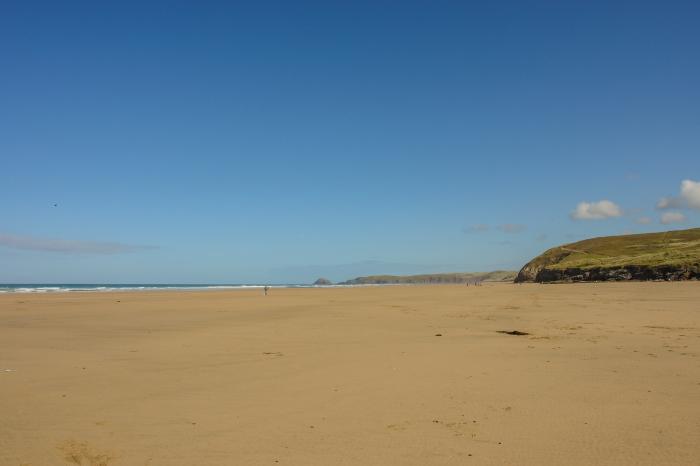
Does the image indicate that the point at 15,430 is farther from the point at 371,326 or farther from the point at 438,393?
the point at 371,326

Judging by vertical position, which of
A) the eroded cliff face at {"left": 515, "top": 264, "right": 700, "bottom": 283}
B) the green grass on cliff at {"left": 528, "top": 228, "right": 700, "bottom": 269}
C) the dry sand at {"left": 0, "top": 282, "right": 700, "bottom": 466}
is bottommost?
the dry sand at {"left": 0, "top": 282, "right": 700, "bottom": 466}

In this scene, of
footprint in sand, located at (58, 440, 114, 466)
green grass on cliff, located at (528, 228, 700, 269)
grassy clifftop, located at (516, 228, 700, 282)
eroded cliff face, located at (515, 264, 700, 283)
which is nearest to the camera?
footprint in sand, located at (58, 440, 114, 466)

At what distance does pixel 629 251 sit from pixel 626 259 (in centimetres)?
1487

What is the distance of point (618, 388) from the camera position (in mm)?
6586

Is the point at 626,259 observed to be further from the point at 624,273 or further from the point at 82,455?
the point at 82,455

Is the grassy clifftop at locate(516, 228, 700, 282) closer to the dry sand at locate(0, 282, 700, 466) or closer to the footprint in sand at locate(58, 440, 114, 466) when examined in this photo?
the dry sand at locate(0, 282, 700, 466)

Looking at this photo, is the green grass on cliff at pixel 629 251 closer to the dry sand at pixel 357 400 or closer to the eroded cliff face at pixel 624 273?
the eroded cliff face at pixel 624 273

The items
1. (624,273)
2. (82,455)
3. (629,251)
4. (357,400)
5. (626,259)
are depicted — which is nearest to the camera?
(82,455)

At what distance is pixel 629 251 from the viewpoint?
233ft

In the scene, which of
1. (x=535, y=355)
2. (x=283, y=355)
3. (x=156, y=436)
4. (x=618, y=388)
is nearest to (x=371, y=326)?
(x=283, y=355)

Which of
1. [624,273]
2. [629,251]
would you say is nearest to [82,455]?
[624,273]

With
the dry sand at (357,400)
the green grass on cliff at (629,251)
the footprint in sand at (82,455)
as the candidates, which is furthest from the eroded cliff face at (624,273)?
the footprint in sand at (82,455)

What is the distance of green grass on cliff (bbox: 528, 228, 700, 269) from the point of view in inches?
2104

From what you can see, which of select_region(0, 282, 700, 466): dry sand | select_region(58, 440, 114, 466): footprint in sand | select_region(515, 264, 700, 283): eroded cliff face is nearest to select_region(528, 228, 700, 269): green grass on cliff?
select_region(515, 264, 700, 283): eroded cliff face
